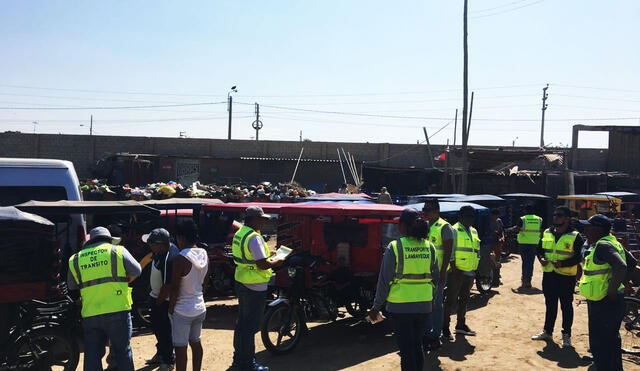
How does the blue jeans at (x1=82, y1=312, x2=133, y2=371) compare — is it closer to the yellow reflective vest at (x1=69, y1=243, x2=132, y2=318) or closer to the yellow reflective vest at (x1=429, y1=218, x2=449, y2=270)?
the yellow reflective vest at (x1=69, y1=243, x2=132, y2=318)

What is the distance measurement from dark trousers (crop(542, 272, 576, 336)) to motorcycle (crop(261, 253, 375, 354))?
2.41 meters

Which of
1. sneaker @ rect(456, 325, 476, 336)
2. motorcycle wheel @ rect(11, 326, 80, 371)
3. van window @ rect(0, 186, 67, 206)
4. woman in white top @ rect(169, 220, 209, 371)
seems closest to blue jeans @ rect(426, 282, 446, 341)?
sneaker @ rect(456, 325, 476, 336)

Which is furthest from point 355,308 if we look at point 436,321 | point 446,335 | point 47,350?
point 47,350

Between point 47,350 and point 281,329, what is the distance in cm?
264

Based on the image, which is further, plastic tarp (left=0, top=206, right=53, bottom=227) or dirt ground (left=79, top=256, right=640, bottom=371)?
dirt ground (left=79, top=256, right=640, bottom=371)

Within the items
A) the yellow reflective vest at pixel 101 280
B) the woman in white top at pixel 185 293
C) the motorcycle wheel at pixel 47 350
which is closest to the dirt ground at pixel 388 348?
the motorcycle wheel at pixel 47 350

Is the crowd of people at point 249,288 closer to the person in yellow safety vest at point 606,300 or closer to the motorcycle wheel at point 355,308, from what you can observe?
the person in yellow safety vest at point 606,300

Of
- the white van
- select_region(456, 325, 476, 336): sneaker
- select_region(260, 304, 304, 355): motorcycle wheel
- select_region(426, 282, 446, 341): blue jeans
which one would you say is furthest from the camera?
the white van

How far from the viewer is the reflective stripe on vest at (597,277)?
565cm

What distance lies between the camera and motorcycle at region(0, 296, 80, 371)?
18.0ft

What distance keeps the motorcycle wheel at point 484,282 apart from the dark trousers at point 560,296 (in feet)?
10.4

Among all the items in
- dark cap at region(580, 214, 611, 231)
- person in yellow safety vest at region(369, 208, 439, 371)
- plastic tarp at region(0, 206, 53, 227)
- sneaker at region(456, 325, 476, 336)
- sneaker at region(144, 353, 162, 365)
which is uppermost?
dark cap at region(580, 214, 611, 231)

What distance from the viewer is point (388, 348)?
7.38m

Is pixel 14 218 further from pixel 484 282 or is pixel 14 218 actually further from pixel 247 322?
pixel 484 282
